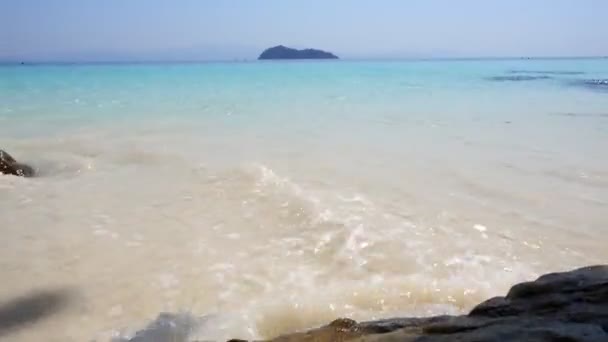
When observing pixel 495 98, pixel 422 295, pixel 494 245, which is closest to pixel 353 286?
pixel 422 295

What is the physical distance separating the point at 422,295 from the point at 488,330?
2.01 m

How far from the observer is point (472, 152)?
424 inches

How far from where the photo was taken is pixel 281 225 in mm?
6402

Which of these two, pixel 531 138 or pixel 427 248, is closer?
pixel 427 248

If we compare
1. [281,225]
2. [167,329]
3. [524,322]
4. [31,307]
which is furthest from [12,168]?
[524,322]

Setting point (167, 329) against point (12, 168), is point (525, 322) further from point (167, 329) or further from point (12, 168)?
point (12, 168)

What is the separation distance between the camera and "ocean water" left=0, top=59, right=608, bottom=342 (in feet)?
14.4

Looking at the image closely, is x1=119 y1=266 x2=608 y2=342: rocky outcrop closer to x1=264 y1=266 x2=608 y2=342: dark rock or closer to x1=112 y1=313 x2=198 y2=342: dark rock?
x1=264 y1=266 x2=608 y2=342: dark rock

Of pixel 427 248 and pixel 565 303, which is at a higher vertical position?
pixel 565 303

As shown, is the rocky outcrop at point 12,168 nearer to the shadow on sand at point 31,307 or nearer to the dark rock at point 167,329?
the shadow on sand at point 31,307

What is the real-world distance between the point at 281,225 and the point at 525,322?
161 inches

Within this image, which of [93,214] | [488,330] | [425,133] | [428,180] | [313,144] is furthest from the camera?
[425,133]

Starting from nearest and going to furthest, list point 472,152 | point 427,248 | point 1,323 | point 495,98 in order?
point 1,323 → point 427,248 → point 472,152 → point 495,98

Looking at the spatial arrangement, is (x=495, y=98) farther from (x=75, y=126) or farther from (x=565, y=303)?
(x=565, y=303)
